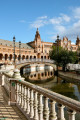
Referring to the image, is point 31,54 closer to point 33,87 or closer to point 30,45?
point 30,45

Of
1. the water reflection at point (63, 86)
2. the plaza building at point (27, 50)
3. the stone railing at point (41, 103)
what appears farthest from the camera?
the plaza building at point (27, 50)

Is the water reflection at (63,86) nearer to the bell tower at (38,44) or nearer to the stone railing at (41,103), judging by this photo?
the stone railing at (41,103)

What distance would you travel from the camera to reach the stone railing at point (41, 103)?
225cm

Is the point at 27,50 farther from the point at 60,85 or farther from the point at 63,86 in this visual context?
the point at 63,86

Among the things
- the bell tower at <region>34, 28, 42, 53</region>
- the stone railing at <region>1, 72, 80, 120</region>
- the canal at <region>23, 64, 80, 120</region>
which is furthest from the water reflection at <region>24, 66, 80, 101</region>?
the bell tower at <region>34, 28, 42, 53</region>

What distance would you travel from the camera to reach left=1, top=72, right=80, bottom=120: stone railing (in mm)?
2254

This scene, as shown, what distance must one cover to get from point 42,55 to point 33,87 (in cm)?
7086

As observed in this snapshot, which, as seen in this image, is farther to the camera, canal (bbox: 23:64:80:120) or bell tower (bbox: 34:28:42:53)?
bell tower (bbox: 34:28:42:53)

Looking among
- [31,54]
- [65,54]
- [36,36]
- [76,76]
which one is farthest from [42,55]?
[76,76]

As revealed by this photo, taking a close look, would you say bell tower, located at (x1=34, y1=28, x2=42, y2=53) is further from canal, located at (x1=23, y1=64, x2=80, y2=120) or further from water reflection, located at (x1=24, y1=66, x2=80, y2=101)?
water reflection, located at (x1=24, y1=66, x2=80, y2=101)

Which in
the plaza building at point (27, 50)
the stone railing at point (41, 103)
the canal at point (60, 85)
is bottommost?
the canal at point (60, 85)

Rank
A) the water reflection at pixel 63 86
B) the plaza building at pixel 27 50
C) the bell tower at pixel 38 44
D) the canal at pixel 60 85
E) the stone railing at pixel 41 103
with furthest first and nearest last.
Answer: the bell tower at pixel 38 44 < the plaza building at pixel 27 50 < the water reflection at pixel 63 86 < the canal at pixel 60 85 < the stone railing at pixel 41 103

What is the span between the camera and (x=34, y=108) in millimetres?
3824

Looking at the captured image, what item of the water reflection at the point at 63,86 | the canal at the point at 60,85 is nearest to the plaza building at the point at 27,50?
the canal at the point at 60,85
